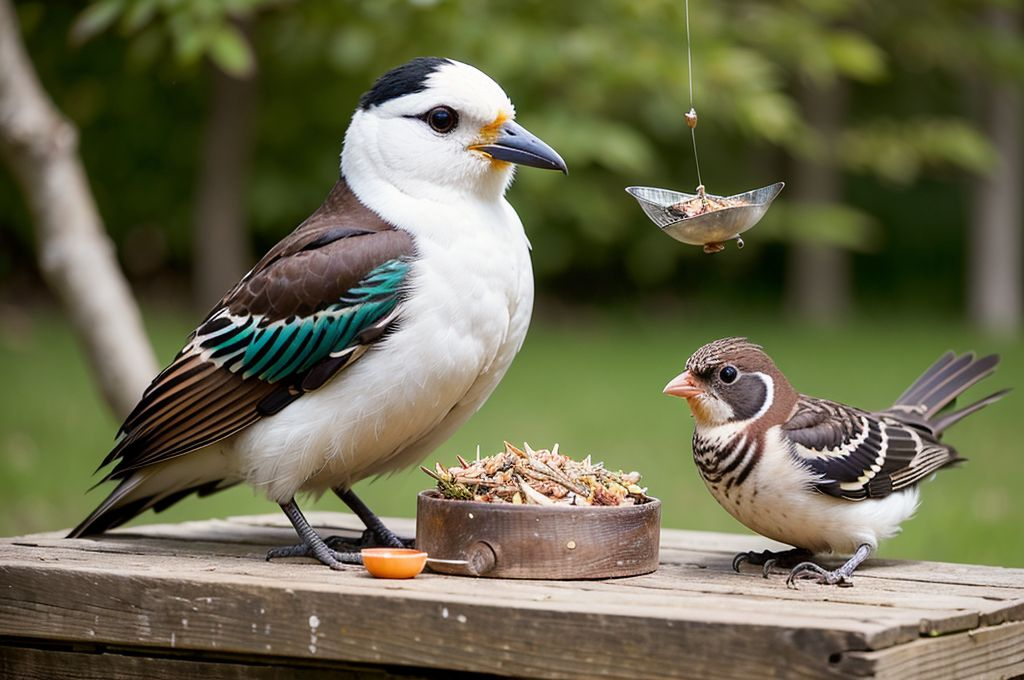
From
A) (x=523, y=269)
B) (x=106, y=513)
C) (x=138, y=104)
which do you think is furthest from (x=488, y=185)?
(x=138, y=104)

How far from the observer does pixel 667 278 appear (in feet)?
62.7

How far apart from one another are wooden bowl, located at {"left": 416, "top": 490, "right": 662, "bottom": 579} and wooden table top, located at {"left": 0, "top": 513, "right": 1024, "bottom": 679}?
7 centimetres

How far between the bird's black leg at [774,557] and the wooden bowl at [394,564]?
1024 millimetres

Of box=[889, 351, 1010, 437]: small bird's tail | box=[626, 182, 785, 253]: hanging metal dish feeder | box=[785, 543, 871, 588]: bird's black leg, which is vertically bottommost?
box=[785, 543, 871, 588]: bird's black leg

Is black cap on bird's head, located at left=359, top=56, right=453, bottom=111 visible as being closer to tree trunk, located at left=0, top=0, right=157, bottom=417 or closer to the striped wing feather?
the striped wing feather

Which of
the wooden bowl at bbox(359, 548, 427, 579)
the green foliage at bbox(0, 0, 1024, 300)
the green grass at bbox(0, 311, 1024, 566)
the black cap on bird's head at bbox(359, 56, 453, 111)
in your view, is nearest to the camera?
the wooden bowl at bbox(359, 548, 427, 579)

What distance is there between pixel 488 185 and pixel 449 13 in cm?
241

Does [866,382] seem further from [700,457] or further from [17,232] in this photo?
[17,232]

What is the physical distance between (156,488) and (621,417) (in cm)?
611

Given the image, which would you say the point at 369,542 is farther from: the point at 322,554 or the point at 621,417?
the point at 621,417

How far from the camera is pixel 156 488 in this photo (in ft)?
15.7

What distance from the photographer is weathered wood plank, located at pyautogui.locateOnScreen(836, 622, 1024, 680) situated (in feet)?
10.2

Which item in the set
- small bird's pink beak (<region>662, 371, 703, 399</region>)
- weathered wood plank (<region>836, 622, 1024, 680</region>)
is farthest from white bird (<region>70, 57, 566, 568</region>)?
weathered wood plank (<region>836, 622, 1024, 680</region>)

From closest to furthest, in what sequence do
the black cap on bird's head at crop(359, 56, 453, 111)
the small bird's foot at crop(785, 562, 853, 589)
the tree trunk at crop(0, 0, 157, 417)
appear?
the small bird's foot at crop(785, 562, 853, 589) < the black cap on bird's head at crop(359, 56, 453, 111) < the tree trunk at crop(0, 0, 157, 417)
